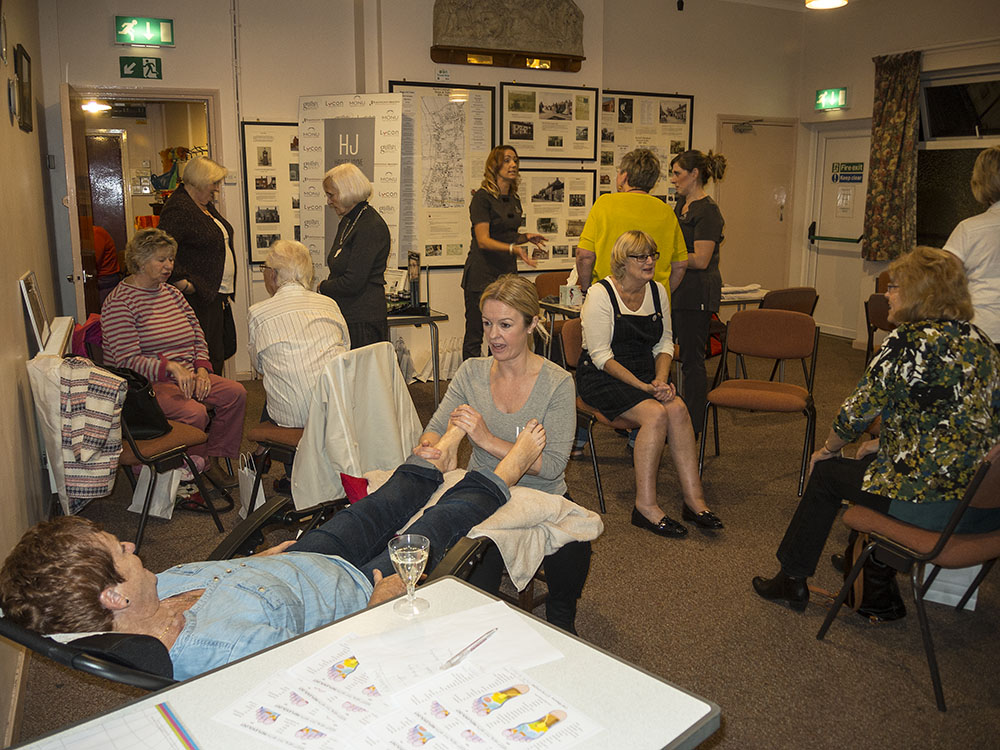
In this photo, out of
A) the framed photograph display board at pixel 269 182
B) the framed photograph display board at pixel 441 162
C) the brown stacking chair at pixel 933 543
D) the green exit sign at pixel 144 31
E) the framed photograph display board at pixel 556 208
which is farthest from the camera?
the framed photograph display board at pixel 556 208

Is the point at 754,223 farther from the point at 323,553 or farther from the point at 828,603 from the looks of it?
the point at 323,553

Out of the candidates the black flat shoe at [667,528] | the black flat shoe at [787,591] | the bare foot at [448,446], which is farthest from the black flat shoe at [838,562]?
the bare foot at [448,446]

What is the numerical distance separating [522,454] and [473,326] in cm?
339

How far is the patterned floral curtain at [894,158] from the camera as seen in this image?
7395mm

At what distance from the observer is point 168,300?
160 inches

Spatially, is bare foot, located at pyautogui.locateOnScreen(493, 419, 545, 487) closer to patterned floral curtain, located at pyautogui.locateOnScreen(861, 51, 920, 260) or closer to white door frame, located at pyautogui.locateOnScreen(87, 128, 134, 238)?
patterned floral curtain, located at pyautogui.locateOnScreen(861, 51, 920, 260)

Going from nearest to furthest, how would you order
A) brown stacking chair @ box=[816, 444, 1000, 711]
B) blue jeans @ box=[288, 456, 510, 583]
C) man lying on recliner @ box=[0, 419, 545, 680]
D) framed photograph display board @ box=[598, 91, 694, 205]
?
man lying on recliner @ box=[0, 419, 545, 680] → blue jeans @ box=[288, 456, 510, 583] → brown stacking chair @ box=[816, 444, 1000, 711] → framed photograph display board @ box=[598, 91, 694, 205]

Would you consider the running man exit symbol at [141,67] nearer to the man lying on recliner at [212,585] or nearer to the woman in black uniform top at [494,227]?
the woman in black uniform top at [494,227]

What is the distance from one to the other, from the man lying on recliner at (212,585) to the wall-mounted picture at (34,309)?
2.15m

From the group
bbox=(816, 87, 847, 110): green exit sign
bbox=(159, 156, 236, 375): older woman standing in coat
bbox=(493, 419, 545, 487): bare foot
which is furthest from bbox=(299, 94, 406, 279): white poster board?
bbox=(816, 87, 847, 110): green exit sign

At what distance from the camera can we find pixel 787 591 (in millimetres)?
3027

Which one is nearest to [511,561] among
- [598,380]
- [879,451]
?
[879,451]

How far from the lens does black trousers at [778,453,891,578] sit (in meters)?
2.83

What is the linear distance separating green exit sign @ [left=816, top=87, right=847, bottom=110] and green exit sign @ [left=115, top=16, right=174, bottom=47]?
6.26 m
